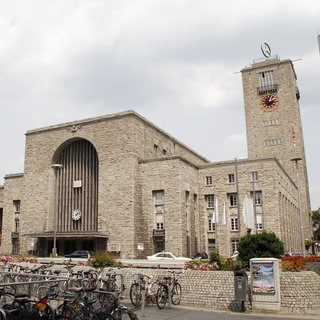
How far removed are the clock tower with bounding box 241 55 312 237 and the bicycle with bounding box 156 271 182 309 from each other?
50.8m

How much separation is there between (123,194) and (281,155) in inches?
1300

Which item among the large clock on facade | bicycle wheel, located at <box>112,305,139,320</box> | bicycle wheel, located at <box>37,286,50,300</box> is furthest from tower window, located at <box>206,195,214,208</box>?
bicycle wheel, located at <box>112,305,139,320</box>

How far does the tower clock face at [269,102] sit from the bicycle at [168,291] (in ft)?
180

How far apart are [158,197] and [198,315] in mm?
28483

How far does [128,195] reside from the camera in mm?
40938

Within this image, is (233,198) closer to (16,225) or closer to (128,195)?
(128,195)

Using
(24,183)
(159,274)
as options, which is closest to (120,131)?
(24,183)

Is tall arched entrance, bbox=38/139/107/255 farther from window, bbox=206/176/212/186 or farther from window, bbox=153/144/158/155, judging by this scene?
window, bbox=206/176/212/186

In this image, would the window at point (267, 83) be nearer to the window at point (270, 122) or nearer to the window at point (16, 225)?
the window at point (270, 122)

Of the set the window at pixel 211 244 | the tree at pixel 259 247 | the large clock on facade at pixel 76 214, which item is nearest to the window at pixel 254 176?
the window at pixel 211 244

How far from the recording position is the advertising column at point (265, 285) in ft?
46.0

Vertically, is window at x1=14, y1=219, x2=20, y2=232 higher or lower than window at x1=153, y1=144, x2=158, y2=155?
lower

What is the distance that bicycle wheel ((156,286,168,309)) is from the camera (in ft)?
47.4

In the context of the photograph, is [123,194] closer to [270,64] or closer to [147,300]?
[147,300]
